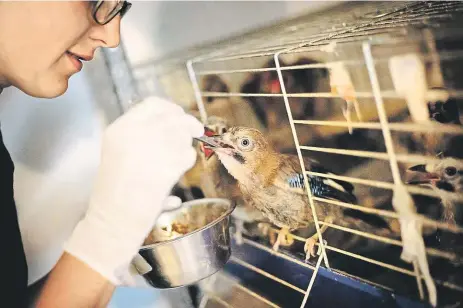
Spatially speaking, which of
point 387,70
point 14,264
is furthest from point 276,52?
point 14,264

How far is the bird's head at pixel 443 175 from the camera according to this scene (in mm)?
525

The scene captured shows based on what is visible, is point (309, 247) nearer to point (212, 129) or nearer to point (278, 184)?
point (278, 184)

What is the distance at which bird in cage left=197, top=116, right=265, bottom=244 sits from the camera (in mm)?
824

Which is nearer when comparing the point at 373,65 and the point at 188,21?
the point at 373,65

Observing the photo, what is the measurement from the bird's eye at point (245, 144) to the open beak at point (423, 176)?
0.28 meters

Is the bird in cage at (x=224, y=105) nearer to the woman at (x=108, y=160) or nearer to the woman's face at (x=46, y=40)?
the woman at (x=108, y=160)

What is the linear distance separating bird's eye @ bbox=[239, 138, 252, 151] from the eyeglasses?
273 mm

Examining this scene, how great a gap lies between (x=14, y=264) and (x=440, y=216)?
75cm

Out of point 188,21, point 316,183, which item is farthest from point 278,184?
point 188,21

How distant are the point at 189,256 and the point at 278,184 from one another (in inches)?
8.1

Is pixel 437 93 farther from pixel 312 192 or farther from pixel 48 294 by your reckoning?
pixel 48 294

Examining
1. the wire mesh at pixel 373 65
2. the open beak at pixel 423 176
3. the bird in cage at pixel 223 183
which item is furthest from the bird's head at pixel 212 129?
the open beak at pixel 423 176

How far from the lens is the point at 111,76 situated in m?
1.08

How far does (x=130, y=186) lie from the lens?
2.40 ft
